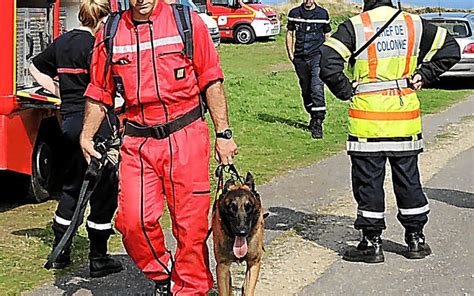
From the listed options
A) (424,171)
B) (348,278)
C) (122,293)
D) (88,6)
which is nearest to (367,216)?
(348,278)

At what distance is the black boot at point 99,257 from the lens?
21.4 ft

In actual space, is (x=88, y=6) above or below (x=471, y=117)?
above

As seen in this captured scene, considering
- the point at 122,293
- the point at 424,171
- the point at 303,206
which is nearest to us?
the point at 122,293

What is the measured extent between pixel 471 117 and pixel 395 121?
377 inches

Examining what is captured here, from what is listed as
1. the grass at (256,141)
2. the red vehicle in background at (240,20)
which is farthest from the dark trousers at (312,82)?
the red vehicle in background at (240,20)

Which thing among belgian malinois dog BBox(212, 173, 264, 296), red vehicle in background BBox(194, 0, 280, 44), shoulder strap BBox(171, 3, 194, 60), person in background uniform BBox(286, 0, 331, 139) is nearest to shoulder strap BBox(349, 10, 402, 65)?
belgian malinois dog BBox(212, 173, 264, 296)

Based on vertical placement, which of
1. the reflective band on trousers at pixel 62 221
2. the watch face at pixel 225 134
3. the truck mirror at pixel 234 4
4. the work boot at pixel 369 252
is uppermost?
the watch face at pixel 225 134

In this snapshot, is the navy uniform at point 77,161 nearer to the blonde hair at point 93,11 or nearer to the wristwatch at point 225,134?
the blonde hair at point 93,11

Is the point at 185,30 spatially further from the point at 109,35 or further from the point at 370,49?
the point at 370,49

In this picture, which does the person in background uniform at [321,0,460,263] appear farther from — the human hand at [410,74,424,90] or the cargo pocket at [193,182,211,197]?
the cargo pocket at [193,182,211,197]

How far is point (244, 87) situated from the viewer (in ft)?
63.9

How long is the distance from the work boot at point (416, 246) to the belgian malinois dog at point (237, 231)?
2.08 meters

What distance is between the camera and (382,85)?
6707 mm

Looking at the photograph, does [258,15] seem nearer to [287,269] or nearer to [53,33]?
[53,33]
